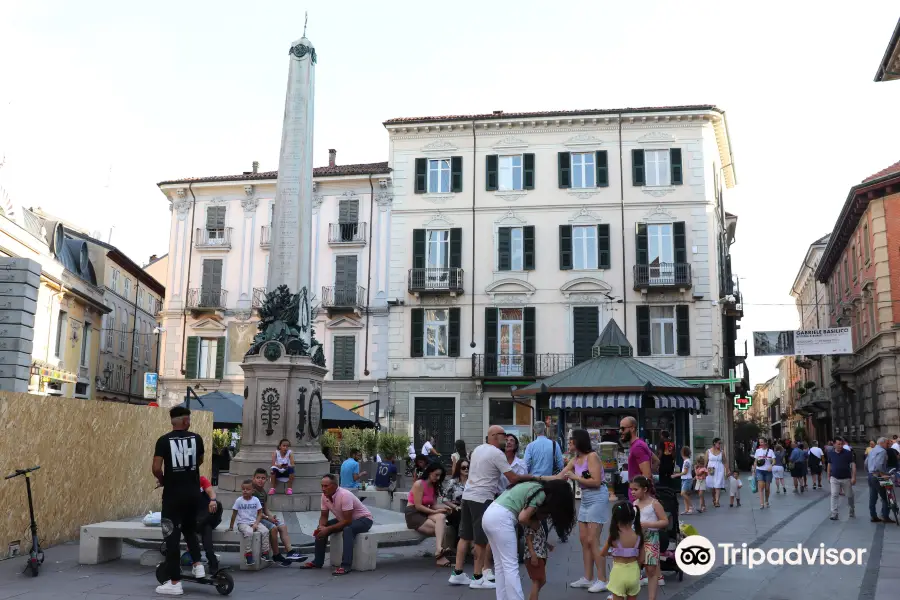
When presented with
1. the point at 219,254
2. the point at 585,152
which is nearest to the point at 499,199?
the point at 585,152

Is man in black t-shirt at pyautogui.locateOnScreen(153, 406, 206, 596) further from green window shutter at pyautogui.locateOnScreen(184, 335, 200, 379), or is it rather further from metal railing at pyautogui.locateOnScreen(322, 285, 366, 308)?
green window shutter at pyautogui.locateOnScreen(184, 335, 200, 379)

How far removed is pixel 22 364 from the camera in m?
15.2

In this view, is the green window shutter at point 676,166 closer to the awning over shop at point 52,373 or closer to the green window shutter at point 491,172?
the green window shutter at point 491,172

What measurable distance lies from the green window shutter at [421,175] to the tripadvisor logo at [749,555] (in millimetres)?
23993

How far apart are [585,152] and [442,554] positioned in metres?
25.6

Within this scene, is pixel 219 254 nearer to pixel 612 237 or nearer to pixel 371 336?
pixel 371 336

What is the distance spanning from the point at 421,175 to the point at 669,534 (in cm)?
2598

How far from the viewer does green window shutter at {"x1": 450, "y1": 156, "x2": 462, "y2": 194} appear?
112 feet

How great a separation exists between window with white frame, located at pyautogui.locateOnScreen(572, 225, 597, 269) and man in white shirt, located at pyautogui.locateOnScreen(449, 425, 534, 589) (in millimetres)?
24567

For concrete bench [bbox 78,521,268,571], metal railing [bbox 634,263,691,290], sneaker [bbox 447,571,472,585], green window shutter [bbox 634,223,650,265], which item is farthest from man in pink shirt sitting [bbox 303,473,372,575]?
green window shutter [bbox 634,223,650,265]

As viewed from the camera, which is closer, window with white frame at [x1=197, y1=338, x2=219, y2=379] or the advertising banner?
the advertising banner

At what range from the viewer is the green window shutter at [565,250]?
3294 cm

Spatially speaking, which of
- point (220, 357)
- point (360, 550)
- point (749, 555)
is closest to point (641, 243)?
point (220, 357)

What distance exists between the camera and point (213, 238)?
35594 mm
